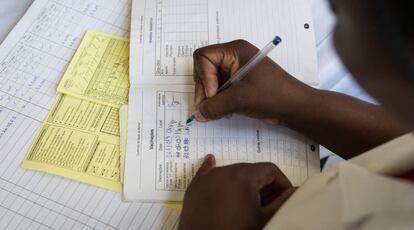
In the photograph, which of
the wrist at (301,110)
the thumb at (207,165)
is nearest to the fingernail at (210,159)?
the thumb at (207,165)

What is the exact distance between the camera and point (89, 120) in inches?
23.3

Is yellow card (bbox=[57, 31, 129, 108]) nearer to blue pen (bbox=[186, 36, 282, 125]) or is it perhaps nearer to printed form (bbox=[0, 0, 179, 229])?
printed form (bbox=[0, 0, 179, 229])

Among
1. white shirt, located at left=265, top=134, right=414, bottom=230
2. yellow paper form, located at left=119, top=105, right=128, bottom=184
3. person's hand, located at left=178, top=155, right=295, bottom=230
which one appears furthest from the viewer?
yellow paper form, located at left=119, top=105, right=128, bottom=184

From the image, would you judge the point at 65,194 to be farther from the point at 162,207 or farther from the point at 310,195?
the point at 310,195

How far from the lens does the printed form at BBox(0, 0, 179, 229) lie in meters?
0.53

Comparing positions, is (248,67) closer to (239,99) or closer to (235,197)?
(239,99)

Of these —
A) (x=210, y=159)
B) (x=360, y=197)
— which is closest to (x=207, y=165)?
(x=210, y=159)

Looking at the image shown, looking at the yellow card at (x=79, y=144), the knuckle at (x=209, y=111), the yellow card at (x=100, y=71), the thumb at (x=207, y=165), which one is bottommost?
the yellow card at (x=79, y=144)

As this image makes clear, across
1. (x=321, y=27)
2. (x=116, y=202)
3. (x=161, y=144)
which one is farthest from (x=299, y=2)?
(x=116, y=202)

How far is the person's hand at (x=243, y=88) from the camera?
0.54 meters

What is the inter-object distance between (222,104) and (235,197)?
135mm

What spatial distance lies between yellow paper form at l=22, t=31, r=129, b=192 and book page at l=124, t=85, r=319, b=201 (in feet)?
0.10

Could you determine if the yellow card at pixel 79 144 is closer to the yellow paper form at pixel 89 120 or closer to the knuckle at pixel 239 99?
the yellow paper form at pixel 89 120

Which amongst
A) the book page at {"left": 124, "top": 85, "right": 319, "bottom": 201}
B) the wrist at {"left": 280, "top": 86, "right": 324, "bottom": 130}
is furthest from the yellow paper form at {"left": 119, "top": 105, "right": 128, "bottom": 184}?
the wrist at {"left": 280, "top": 86, "right": 324, "bottom": 130}
